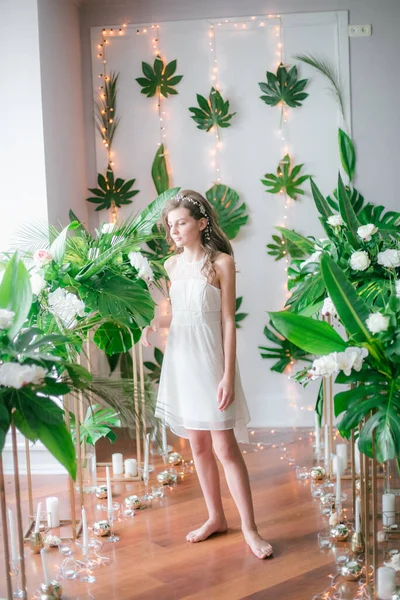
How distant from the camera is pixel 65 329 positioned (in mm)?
2771

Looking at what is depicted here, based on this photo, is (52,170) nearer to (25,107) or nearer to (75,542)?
(25,107)

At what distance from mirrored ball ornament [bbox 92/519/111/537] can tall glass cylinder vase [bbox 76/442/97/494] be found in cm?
42

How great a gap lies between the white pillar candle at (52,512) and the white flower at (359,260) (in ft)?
5.49

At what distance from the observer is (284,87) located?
15.9 feet

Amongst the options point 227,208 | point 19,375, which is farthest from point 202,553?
point 227,208

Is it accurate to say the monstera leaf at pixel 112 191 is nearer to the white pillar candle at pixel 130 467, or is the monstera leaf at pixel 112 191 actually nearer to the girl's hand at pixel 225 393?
the white pillar candle at pixel 130 467

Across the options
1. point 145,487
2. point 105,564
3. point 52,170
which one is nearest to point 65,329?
point 105,564

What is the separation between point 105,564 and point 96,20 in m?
3.48

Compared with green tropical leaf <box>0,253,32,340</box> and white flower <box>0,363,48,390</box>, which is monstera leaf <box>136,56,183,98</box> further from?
white flower <box>0,363,48,390</box>

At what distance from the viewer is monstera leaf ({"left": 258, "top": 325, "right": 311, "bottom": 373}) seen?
4980 millimetres

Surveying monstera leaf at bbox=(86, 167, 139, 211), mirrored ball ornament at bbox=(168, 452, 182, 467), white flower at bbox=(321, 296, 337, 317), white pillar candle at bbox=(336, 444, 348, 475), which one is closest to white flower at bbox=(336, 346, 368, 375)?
white flower at bbox=(321, 296, 337, 317)

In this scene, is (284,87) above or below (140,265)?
above

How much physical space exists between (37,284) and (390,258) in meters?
1.31

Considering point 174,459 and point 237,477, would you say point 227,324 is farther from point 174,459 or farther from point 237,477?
point 174,459
